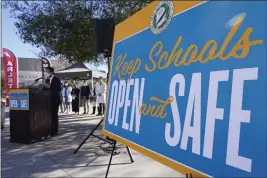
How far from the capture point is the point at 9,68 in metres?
15.2

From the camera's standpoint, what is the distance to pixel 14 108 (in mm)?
6898

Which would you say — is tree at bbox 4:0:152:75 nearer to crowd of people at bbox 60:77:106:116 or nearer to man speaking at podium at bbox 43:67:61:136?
man speaking at podium at bbox 43:67:61:136

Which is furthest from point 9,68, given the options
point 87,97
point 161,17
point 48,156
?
point 161,17

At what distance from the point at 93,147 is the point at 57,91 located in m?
2.18

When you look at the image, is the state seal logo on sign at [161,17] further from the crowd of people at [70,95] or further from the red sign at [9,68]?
the red sign at [9,68]

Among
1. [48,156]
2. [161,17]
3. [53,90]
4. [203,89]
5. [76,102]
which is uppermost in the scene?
[161,17]

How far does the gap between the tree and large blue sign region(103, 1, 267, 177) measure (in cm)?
537

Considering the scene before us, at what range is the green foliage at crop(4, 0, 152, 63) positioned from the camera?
804 cm

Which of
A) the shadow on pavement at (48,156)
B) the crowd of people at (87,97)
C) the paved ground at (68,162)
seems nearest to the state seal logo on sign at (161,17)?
the paved ground at (68,162)

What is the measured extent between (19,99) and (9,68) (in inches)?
364

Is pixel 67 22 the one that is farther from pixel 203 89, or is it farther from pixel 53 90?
pixel 203 89

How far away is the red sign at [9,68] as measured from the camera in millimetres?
15086

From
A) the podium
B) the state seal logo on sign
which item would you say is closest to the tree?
the podium

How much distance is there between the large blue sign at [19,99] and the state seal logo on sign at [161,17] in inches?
196
